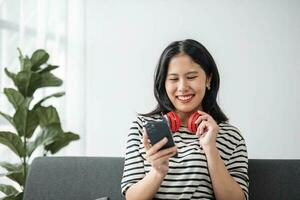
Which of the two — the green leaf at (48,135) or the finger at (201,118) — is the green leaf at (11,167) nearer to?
the green leaf at (48,135)

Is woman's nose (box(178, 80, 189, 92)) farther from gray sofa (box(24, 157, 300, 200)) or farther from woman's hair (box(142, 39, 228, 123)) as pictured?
gray sofa (box(24, 157, 300, 200))

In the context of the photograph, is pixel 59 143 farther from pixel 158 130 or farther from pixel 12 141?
pixel 158 130

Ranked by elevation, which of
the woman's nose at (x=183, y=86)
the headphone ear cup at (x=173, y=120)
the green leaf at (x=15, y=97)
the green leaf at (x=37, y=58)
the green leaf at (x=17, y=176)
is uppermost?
the green leaf at (x=37, y=58)

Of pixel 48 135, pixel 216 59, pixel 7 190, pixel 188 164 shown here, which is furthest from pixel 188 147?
pixel 216 59

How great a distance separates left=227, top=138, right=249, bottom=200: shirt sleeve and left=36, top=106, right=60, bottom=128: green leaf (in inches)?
41.7

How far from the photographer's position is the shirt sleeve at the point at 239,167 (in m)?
1.57

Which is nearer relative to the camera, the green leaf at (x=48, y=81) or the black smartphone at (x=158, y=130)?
the black smartphone at (x=158, y=130)

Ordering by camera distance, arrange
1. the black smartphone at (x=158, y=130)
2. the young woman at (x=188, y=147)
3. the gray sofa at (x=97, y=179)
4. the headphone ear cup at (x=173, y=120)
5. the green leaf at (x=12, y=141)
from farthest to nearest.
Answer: the green leaf at (x=12, y=141) < the gray sofa at (x=97, y=179) < the headphone ear cup at (x=173, y=120) < the young woman at (x=188, y=147) < the black smartphone at (x=158, y=130)

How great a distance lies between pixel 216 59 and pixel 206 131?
1.87m

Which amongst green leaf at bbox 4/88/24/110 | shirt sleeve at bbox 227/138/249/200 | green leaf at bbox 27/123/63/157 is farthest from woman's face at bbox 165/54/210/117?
green leaf at bbox 4/88/24/110

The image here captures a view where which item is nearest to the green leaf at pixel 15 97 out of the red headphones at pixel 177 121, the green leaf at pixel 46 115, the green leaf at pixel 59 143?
the green leaf at pixel 46 115

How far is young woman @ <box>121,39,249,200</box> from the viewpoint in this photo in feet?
4.91

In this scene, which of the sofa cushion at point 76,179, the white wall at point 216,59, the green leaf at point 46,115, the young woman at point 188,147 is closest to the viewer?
the young woman at point 188,147

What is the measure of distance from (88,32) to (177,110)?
198 centimetres
